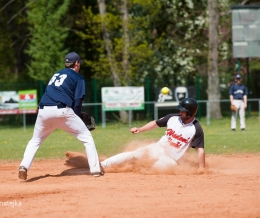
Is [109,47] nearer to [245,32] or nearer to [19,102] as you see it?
[19,102]

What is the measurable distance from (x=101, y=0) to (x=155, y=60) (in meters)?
4.65

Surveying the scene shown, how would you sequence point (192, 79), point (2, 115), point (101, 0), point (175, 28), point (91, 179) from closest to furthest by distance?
point (91, 179)
point (2, 115)
point (101, 0)
point (192, 79)
point (175, 28)

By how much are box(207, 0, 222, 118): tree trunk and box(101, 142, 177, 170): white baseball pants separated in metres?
21.4

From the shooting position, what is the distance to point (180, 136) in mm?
10875

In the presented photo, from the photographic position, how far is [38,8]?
33.7 metres

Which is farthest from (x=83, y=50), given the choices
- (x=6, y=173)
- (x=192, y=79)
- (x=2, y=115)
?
(x=6, y=173)

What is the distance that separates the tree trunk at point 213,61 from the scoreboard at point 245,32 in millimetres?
3726

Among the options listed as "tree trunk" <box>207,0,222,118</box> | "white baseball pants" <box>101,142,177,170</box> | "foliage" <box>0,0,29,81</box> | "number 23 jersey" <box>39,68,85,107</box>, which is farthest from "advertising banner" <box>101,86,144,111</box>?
"number 23 jersey" <box>39,68,85,107</box>

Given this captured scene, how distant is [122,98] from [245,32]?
6.31 m

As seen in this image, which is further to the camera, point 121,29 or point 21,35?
point 21,35

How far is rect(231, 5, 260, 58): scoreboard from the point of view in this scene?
94.0 ft

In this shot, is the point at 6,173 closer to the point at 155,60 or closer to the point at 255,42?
the point at 255,42

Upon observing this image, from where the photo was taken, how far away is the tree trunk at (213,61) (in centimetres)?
3247

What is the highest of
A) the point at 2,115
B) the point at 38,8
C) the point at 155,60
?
the point at 38,8
